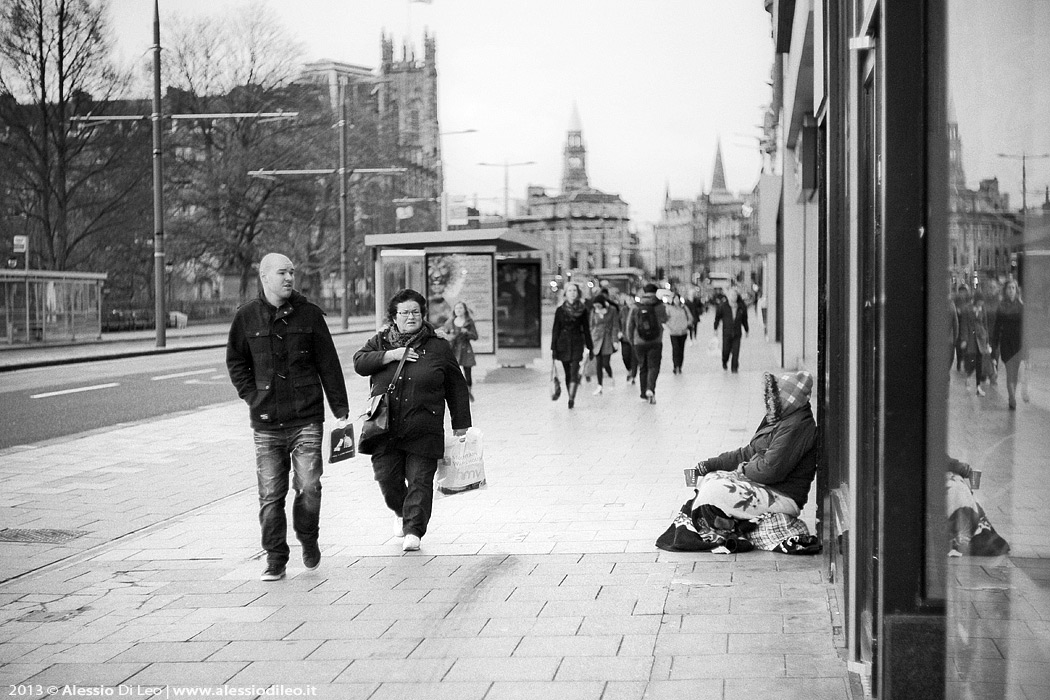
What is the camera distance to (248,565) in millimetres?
7422

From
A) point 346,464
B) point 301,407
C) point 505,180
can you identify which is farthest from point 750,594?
point 505,180

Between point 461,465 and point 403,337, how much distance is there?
0.85 m

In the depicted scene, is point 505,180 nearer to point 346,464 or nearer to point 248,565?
point 346,464

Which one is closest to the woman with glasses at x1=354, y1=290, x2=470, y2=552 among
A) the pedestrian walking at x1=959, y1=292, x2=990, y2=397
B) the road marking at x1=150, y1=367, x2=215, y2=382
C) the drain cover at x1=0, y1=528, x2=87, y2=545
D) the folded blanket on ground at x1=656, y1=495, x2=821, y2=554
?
the folded blanket on ground at x1=656, y1=495, x2=821, y2=554

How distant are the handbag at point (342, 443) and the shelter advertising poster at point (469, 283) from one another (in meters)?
18.0

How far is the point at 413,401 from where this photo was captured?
25.7 feet

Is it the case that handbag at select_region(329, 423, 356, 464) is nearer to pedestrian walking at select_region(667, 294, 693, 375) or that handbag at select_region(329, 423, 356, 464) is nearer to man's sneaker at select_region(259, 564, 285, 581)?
man's sneaker at select_region(259, 564, 285, 581)

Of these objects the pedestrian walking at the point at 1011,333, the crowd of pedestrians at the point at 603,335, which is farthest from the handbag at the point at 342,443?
the crowd of pedestrians at the point at 603,335

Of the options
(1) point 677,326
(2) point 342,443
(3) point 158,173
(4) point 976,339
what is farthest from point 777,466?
(3) point 158,173

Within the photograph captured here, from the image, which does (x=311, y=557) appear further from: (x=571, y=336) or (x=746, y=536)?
(x=571, y=336)

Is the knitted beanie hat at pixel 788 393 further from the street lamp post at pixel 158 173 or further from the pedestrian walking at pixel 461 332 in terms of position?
the street lamp post at pixel 158 173

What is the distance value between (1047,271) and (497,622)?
409 centimetres

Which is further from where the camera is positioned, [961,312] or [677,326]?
[677,326]

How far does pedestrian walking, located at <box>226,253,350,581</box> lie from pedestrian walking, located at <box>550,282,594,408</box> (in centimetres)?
1039
